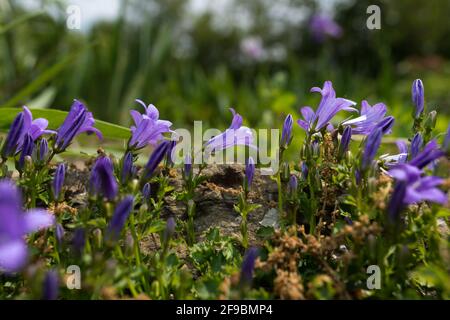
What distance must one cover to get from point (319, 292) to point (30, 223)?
54 cm

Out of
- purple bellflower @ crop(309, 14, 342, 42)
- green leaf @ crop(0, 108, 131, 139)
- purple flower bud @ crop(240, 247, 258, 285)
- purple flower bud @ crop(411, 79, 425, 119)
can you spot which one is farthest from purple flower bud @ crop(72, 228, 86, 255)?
purple bellflower @ crop(309, 14, 342, 42)

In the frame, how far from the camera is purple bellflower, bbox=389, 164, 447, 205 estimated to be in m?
0.94

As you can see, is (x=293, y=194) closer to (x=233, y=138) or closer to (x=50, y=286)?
(x=233, y=138)

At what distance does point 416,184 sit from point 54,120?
114 cm

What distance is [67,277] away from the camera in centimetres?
110

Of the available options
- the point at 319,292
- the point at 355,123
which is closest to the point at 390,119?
the point at 355,123

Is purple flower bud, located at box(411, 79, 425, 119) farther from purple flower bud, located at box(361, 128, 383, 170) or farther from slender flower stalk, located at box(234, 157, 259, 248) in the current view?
slender flower stalk, located at box(234, 157, 259, 248)

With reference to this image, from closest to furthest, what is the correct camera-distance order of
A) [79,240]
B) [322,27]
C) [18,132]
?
[79,240] → [18,132] → [322,27]

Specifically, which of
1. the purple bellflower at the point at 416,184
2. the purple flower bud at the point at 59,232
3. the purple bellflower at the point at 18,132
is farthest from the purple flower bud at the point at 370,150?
the purple bellflower at the point at 18,132

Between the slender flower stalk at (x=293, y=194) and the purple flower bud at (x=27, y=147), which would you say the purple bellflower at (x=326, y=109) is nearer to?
the slender flower stalk at (x=293, y=194)

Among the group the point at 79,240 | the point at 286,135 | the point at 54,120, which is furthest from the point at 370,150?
the point at 54,120

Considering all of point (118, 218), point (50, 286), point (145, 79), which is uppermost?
point (145, 79)

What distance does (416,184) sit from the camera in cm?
100

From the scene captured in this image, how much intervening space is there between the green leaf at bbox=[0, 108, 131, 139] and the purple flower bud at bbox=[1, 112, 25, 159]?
41 cm
